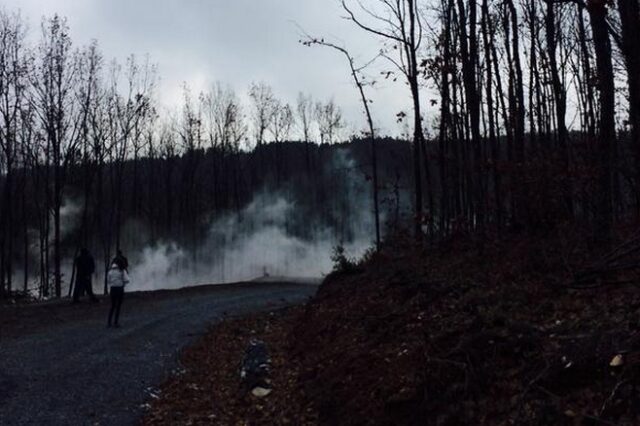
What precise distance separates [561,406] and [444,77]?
14.8 metres

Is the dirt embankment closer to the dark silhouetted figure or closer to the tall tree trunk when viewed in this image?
the tall tree trunk

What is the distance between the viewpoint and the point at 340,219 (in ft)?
168

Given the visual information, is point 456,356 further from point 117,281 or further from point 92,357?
point 117,281

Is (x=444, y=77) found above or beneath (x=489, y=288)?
above

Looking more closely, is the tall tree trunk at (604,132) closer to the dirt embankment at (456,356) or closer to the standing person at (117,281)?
the dirt embankment at (456,356)

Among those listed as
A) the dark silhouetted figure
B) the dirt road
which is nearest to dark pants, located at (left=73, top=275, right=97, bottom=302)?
the dark silhouetted figure

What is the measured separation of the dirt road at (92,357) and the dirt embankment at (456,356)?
65cm

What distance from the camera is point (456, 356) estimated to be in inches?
245

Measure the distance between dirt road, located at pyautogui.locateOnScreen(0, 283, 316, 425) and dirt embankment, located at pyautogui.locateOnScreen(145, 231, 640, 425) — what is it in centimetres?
65

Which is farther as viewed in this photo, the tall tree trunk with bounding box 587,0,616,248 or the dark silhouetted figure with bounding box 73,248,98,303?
the dark silhouetted figure with bounding box 73,248,98,303

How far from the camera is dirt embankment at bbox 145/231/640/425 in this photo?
4.90 m

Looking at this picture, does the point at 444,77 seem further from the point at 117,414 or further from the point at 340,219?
the point at 340,219

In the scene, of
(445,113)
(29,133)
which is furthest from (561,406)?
(29,133)

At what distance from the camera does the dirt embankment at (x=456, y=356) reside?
490 centimetres
